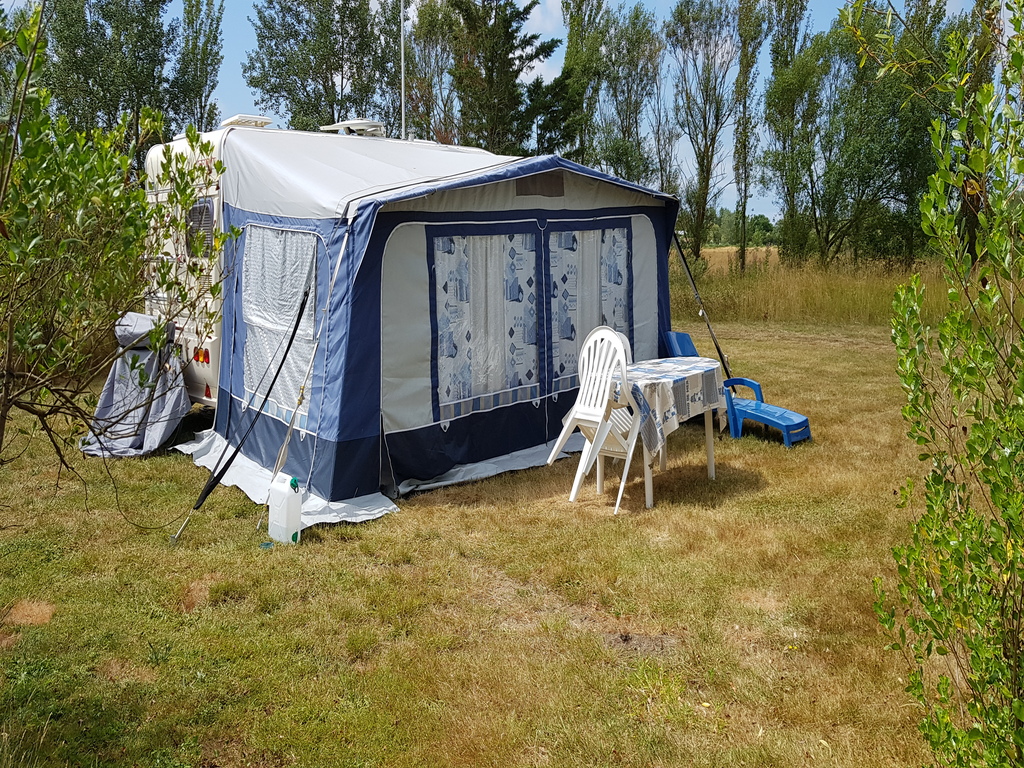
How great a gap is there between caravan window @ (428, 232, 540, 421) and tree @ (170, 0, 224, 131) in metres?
15.8

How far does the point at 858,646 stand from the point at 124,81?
62.4ft

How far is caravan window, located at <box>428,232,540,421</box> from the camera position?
5195 mm

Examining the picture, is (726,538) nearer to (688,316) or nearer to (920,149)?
(688,316)

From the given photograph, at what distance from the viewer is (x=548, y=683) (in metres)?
3.07

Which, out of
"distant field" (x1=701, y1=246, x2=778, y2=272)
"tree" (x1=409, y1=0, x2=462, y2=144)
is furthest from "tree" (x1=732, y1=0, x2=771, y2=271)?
"tree" (x1=409, y1=0, x2=462, y2=144)

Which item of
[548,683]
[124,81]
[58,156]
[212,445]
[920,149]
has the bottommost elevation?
[548,683]

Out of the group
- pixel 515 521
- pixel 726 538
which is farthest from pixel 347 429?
pixel 726 538

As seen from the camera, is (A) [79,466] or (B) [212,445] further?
(B) [212,445]

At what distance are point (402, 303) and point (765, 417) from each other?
278cm

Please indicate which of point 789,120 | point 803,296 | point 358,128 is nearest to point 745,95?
point 789,120

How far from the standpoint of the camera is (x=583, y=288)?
611cm

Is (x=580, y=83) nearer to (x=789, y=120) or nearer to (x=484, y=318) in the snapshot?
(x=789, y=120)

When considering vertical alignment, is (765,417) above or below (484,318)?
below

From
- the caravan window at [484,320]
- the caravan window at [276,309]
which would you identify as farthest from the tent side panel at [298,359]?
the caravan window at [484,320]
